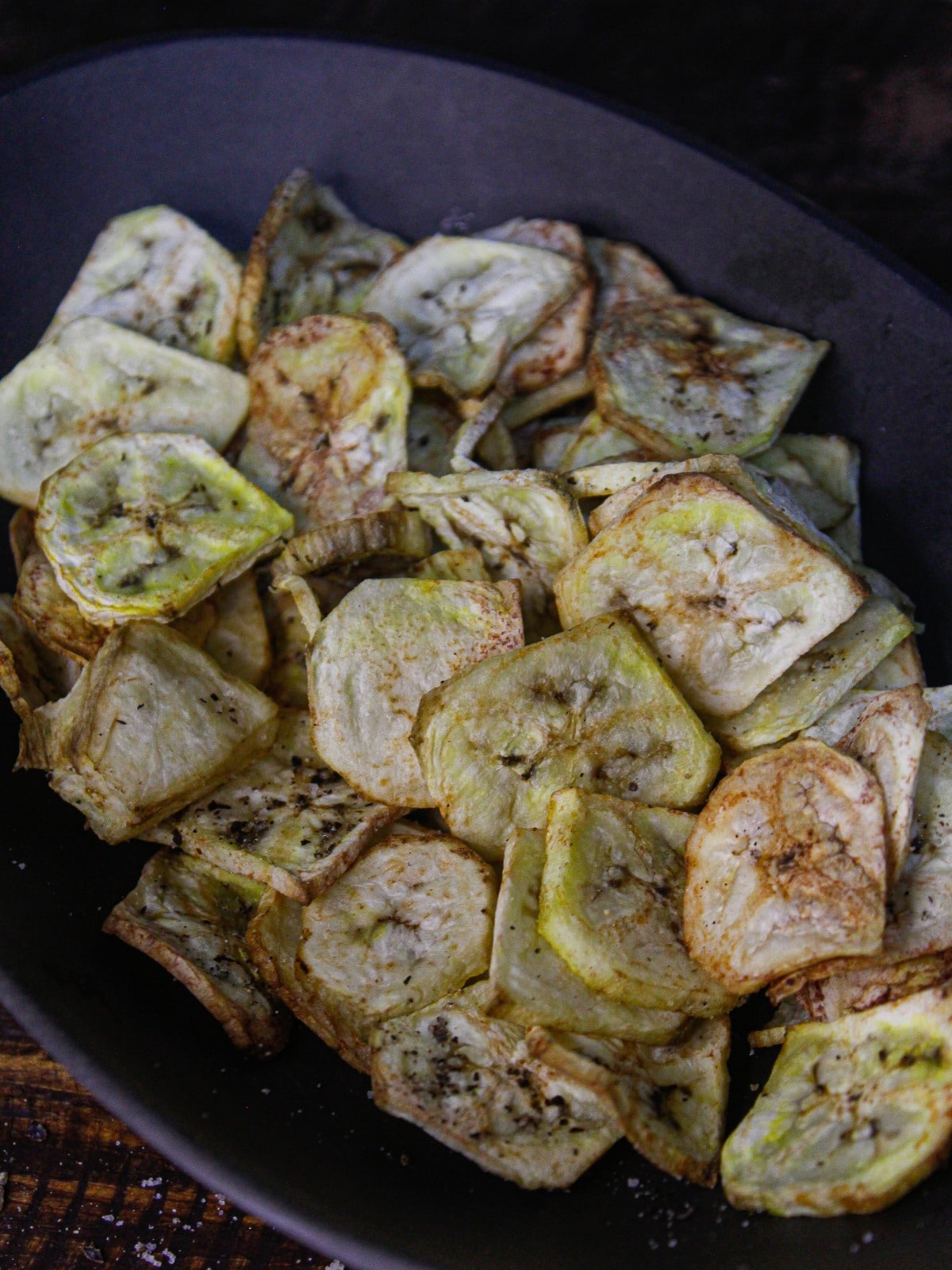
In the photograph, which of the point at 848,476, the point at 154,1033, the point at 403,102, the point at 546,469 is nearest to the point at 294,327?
the point at 546,469

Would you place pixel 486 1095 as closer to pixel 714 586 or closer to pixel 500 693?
pixel 500 693

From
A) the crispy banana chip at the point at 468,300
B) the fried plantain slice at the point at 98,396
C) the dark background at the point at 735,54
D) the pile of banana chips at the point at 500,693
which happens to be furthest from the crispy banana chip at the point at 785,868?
the dark background at the point at 735,54

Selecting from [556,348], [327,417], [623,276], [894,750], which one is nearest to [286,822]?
[327,417]

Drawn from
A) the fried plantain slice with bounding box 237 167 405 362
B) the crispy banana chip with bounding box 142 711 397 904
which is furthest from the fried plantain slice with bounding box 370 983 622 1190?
the fried plantain slice with bounding box 237 167 405 362

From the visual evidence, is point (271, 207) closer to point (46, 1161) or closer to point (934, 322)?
point (934, 322)

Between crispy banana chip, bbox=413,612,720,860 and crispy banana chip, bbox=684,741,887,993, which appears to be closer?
crispy banana chip, bbox=684,741,887,993

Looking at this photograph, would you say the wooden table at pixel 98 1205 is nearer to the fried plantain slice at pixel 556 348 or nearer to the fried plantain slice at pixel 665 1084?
the fried plantain slice at pixel 665 1084

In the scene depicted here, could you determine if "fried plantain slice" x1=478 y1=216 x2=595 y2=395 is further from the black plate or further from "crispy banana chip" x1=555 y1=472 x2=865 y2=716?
"crispy banana chip" x1=555 y1=472 x2=865 y2=716

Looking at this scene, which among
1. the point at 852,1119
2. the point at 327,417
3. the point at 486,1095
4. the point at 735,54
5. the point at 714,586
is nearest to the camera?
the point at 852,1119
